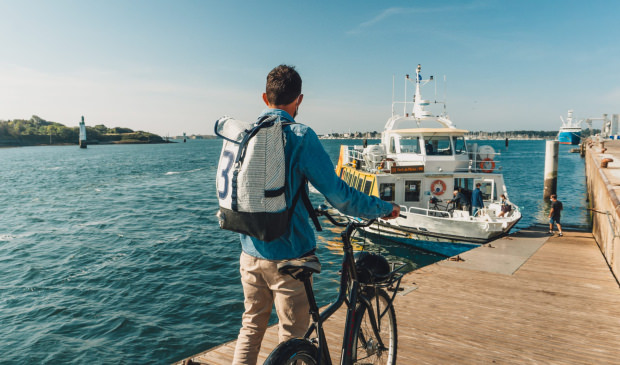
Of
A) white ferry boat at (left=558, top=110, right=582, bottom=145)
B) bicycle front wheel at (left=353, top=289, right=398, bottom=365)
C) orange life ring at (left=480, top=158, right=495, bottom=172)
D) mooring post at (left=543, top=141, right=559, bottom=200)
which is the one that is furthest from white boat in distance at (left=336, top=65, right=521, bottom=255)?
white ferry boat at (left=558, top=110, right=582, bottom=145)

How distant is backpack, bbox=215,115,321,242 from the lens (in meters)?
2.13

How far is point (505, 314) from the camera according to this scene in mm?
6555

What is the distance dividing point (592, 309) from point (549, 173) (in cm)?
2706

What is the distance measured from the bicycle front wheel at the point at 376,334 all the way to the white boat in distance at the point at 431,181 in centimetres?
1086

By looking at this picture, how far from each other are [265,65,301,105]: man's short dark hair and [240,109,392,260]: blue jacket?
0.29 feet

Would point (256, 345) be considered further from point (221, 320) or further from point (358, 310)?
point (221, 320)

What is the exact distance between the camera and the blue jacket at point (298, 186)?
7.33 ft

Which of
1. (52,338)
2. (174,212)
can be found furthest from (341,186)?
(174,212)

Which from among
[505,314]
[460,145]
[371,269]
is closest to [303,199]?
[371,269]

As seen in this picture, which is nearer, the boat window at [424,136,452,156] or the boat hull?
the boat window at [424,136,452,156]

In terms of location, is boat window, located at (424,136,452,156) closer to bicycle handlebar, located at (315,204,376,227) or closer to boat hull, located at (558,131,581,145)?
bicycle handlebar, located at (315,204,376,227)

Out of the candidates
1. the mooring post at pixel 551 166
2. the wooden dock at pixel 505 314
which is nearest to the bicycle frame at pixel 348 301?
the wooden dock at pixel 505 314

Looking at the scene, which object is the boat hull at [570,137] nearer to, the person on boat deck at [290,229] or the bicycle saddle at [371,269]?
the bicycle saddle at [371,269]

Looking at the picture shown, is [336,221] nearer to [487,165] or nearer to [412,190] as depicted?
[412,190]
